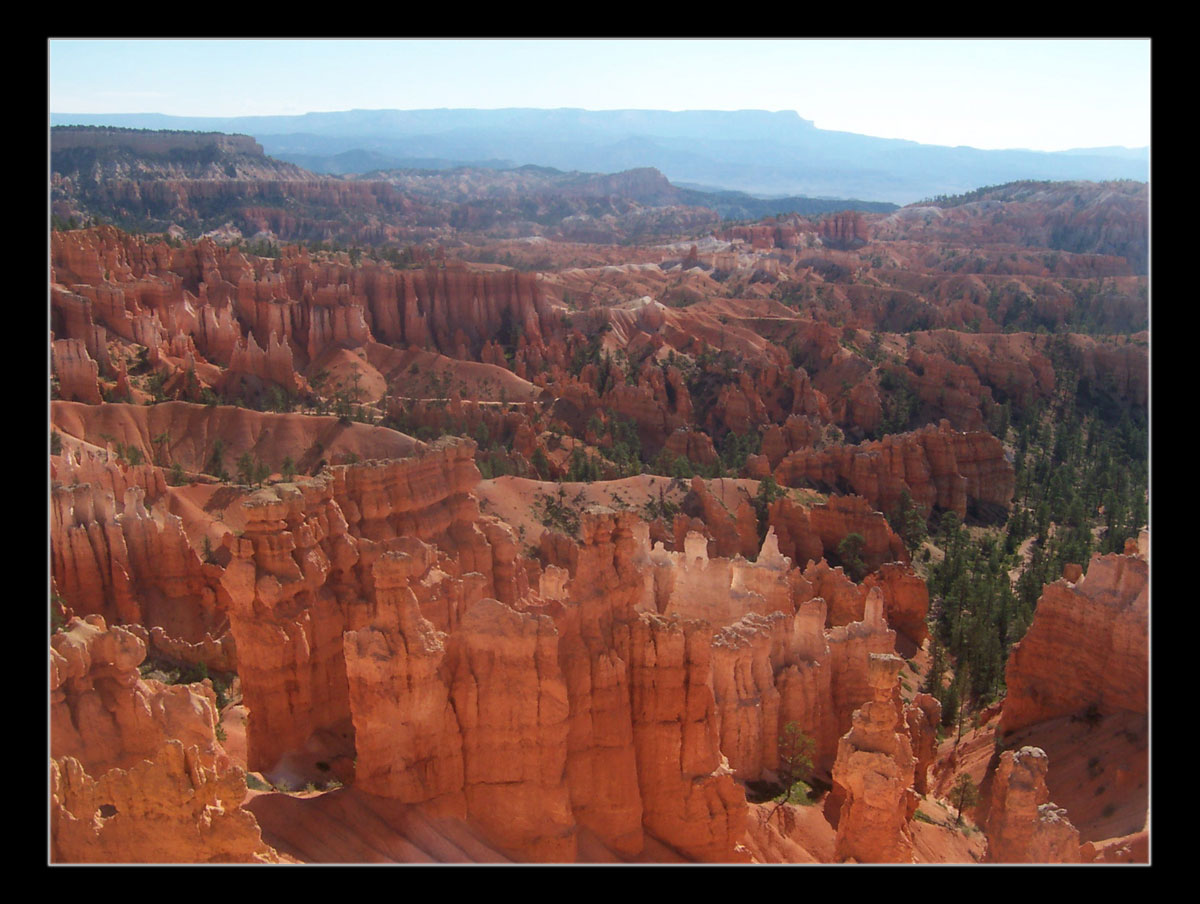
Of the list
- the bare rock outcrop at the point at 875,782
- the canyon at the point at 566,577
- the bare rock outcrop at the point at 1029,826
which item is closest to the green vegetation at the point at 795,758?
the canyon at the point at 566,577

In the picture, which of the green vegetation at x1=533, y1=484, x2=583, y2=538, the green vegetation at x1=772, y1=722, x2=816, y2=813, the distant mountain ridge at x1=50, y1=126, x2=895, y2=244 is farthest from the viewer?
the distant mountain ridge at x1=50, y1=126, x2=895, y2=244

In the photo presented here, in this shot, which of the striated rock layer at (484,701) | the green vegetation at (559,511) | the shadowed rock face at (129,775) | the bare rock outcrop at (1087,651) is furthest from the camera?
the green vegetation at (559,511)

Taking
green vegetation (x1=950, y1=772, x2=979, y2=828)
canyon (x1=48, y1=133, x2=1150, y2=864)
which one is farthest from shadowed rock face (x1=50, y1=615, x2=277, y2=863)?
green vegetation (x1=950, y1=772, x2=979, y2=828)

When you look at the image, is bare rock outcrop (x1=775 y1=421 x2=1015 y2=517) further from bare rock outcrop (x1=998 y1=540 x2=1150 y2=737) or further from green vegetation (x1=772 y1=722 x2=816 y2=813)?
green vegetation (x1=772 y1=722 x2=816 y2=813)

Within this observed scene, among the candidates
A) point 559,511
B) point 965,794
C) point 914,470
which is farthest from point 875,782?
point 914,470

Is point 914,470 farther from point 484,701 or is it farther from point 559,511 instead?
point 484,701

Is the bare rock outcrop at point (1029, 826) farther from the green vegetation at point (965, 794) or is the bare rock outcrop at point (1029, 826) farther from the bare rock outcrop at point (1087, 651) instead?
the bare rock outcrop at point (1087, 651)

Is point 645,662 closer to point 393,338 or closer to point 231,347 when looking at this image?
point 231,347

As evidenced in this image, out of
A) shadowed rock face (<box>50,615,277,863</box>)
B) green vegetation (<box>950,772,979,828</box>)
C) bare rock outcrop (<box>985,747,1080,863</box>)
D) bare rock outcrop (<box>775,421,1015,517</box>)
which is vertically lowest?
green vegetation (<box>950,772,979,828</box>)

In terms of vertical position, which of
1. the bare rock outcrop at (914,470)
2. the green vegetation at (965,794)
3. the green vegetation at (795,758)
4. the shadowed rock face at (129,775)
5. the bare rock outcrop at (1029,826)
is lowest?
the green vegetation at (965,794)
